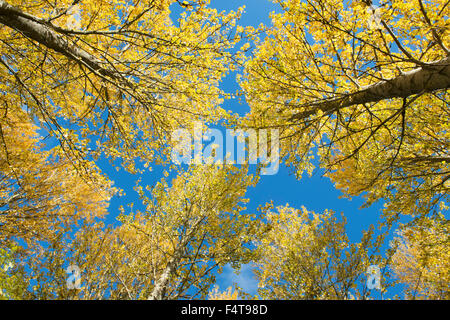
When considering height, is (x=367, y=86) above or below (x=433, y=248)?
above

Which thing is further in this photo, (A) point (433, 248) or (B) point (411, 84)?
(A) point (433, 248)

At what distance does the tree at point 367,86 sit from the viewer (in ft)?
7.66

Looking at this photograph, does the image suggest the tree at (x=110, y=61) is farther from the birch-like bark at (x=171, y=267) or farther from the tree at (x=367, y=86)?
the birch-like bark at (x=171, y=267)

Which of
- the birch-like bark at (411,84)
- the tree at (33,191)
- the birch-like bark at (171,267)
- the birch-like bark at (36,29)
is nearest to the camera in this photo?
the birch-like bark at (411,84)

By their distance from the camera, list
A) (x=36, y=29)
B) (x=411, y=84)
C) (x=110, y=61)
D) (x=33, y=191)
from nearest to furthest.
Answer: (x=411, y=84) < (x=36, y=29) < (x=110, y=61) < (x=33, y=191)

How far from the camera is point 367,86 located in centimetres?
289

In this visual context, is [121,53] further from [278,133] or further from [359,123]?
[359,123]

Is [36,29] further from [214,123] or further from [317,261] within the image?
[317,261]

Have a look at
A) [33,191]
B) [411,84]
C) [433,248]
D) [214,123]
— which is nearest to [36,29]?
[214,123]

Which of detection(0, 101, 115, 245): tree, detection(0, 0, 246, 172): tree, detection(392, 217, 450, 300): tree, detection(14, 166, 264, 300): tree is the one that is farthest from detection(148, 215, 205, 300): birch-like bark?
detection(392, 217, 450, 300): tree

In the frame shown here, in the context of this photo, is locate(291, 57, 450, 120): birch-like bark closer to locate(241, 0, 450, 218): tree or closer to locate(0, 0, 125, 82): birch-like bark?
locate(241, 0, 450, 218): tree

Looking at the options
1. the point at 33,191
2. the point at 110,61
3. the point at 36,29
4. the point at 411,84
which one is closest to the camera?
the point at 411,84

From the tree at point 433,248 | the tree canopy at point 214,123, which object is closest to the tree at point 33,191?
the tree canopy at point 214,123
